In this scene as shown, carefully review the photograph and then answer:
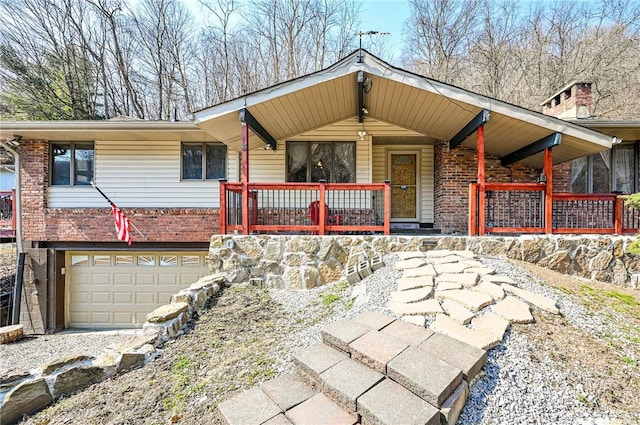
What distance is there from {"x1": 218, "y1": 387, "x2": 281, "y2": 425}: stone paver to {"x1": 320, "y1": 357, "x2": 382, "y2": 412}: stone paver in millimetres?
377

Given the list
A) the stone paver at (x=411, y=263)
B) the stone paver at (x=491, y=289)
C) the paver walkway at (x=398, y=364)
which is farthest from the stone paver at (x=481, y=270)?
the stone paver at (x=411, y=263)

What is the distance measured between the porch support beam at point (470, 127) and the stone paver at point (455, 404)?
4.88 m

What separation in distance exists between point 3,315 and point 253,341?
8.96 m

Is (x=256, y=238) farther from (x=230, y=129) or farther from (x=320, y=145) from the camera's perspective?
(x=320, y=145)

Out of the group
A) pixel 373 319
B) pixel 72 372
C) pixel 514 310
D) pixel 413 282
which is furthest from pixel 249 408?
pixel 514 310

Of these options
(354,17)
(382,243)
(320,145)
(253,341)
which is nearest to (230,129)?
(320,145)

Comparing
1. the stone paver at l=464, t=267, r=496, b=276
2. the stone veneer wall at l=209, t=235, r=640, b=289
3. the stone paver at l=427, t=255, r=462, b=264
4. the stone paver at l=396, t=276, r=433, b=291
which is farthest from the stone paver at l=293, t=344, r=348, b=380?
the stone veneer wall at l=209, t=235, r=640, b=289

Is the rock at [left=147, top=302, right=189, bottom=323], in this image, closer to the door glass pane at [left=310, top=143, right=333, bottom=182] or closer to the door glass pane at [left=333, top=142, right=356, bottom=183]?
the door glass pane at [left=310, top=143, right=333, bottom=182]

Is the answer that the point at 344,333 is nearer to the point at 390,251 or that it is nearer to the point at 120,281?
the point at 390,251

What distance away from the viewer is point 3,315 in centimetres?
767

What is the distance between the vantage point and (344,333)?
254 cm

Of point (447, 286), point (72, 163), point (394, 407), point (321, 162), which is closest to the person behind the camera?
point (394, 407)

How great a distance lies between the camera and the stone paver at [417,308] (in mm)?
2826

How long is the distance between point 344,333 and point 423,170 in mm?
6597
